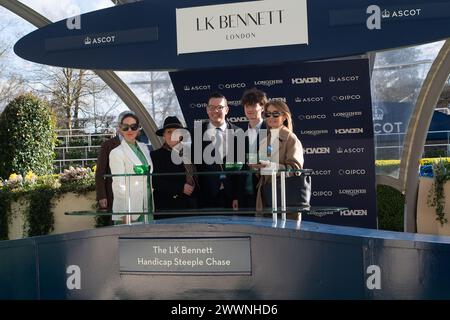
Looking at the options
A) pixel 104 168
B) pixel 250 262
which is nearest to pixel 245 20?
pixel 104 168

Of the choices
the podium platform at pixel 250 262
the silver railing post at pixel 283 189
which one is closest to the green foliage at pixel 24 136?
the podium platform at pixel 250 262

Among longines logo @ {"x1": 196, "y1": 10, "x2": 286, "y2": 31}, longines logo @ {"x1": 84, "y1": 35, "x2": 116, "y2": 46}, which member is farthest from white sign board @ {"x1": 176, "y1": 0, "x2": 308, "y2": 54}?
longines logo @ {"x1": 84, "y1": 35, "x2": 116, "y2": 46}

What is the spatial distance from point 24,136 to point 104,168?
32.9ft

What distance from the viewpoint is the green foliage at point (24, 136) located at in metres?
14.9

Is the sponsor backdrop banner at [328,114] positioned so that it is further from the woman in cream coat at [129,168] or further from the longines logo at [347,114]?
the woman in cream coat at [129,168]

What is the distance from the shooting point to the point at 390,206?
9.81m

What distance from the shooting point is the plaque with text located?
4.19 meters

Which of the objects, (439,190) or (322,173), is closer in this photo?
(439,190)

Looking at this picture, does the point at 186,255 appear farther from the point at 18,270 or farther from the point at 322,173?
the point at 322,173

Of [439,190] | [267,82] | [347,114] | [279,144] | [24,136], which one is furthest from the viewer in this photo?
[24,136]

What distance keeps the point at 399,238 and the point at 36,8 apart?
7254 millimetres

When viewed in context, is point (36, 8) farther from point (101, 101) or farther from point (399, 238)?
point (101, 101)

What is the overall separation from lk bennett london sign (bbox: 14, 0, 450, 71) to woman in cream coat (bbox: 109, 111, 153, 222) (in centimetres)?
225

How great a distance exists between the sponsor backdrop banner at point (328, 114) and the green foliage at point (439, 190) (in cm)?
75
